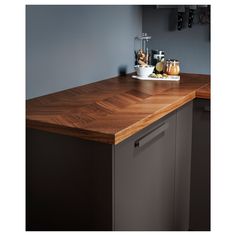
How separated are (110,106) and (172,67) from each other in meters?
0.96

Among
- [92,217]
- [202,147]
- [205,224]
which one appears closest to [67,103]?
[92,217]

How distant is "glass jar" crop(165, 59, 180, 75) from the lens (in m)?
2.64

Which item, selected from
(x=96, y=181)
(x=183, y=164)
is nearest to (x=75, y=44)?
(x=183, y=164)

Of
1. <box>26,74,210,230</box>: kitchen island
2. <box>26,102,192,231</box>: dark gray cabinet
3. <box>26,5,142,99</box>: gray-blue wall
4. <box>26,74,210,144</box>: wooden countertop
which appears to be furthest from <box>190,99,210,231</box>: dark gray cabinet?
<box>26,5,142,99</box>: gray-blue wall

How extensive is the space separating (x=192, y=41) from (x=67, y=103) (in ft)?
4.25

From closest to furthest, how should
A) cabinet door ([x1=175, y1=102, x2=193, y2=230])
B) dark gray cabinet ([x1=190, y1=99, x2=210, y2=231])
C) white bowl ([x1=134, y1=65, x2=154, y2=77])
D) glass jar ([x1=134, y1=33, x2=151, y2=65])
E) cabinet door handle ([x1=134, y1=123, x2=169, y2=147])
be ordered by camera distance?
cabinet door handle ([x1=134, y1=123, x2=169, y2=147]) < cabinet door ([x1=175, y1=102, x2=193, y2=230]) < dark gray cabinet ([x1=190, y1=99, x2=210, y2=231]) < white bowl ([x1=134, y1=65, x2=154, y2=77]) < glass jar ([x1=134, y1=33, x2=151, y2=65])

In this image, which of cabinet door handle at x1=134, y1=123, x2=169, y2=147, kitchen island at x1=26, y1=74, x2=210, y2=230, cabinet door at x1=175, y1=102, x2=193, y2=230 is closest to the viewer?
kitchen island at x1=26, y1=74, x2=210, y2=230

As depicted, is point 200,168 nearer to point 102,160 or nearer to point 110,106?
point 110,106

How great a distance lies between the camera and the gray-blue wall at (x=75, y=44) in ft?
6.27

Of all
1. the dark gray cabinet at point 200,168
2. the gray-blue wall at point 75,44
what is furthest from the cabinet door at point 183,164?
the gray-blue wall at point 75,44

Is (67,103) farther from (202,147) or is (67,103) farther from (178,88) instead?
(202,147)

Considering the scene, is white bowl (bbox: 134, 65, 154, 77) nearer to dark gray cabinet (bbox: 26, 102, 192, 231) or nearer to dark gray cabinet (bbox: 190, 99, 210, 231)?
dark gray cabinet (bbox: 190, 99, 210, 231)

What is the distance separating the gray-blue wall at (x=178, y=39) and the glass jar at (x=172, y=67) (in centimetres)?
24

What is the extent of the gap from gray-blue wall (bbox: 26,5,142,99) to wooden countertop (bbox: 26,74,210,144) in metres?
0.07
